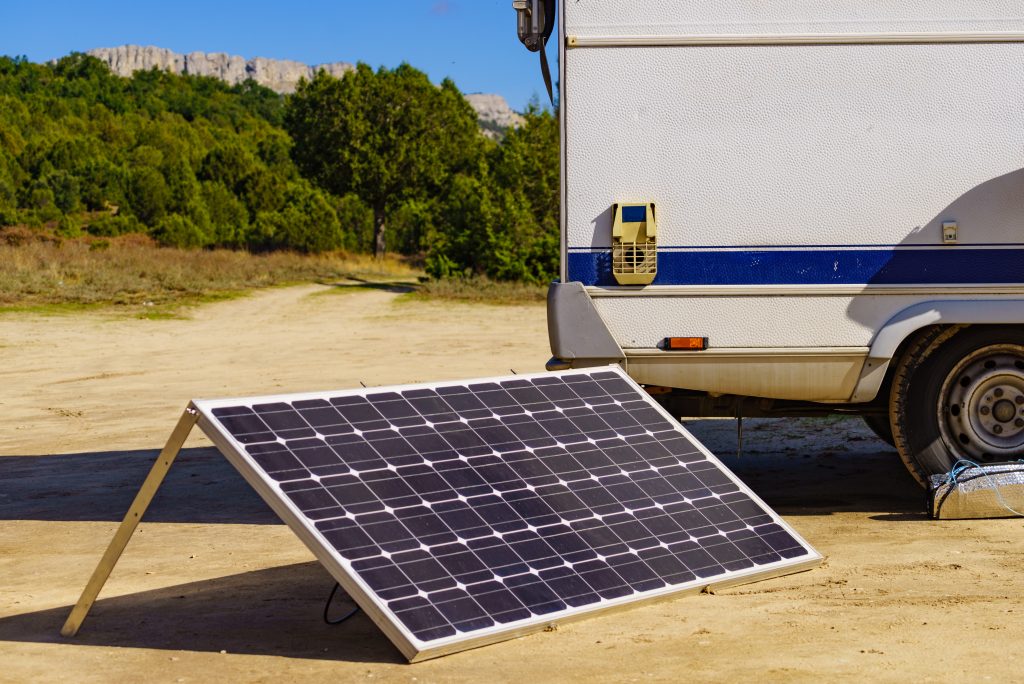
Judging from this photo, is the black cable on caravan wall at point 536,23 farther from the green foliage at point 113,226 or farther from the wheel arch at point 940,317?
the green foliage at point 113,226

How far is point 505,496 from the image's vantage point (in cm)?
576

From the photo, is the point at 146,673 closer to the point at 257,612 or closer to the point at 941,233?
the point at 257,612

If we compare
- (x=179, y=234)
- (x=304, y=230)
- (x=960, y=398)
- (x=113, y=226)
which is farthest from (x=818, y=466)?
(x=113, y=226)

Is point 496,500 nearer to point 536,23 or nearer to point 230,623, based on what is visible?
point 230,623

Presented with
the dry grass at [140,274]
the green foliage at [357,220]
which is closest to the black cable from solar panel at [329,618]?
the dry grass at [140,274]

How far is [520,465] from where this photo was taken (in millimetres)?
5961

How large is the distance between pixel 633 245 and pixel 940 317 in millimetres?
1951

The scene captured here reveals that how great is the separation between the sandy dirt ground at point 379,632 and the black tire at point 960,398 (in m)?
0.49

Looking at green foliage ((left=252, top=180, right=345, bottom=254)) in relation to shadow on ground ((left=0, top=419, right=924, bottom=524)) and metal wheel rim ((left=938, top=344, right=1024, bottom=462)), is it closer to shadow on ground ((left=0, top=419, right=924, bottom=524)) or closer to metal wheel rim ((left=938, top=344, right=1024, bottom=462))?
shadow on ground ((left=0, top=419, right=924, bottom=524))

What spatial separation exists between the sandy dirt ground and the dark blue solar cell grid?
0.20 metres

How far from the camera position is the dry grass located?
2597cm

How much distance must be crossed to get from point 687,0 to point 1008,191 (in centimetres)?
232

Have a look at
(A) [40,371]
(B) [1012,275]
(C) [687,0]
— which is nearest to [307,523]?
(C) [687,0]

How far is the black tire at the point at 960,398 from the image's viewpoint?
777 cm
